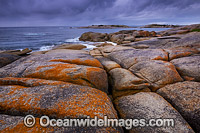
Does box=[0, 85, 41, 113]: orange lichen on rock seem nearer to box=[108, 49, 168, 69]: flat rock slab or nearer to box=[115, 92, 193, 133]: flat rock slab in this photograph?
box=[115, 92, 193, 133]: flat rock slab

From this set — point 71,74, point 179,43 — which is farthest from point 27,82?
point 179,43

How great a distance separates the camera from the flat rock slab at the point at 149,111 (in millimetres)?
3467

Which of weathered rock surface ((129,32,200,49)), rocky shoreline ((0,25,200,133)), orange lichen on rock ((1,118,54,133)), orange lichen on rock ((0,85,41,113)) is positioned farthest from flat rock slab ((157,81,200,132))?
weathered rock surface ((129,32,200,49))

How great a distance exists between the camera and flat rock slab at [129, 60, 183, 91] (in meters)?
5.43

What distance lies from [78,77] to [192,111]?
4.68 m

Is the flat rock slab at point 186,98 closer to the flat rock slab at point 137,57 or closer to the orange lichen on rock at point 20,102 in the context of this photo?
the flat rock slab at point 137,57

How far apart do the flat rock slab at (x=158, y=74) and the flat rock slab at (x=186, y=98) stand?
33 cm

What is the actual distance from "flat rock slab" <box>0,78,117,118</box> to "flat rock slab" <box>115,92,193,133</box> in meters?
1.30

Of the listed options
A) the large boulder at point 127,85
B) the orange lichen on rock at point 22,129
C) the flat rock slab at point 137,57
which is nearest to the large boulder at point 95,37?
the flat rock slab at point 137,57

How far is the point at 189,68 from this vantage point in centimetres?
592

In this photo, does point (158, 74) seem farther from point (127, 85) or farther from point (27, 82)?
point (27, 82)

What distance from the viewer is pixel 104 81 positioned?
5.10 m

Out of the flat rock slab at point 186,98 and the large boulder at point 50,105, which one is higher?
the large boulder at point 50,105

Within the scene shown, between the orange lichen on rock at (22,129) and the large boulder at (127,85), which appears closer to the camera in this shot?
the orange lichen on rock at (22,129)
